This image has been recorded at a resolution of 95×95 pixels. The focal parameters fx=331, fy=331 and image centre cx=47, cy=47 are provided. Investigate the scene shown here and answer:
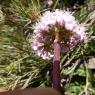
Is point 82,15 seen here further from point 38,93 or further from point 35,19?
point 38,93

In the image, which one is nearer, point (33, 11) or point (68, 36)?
point (68, 36)

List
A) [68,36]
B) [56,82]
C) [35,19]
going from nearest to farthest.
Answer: [56,82]
[68,36]
[35,19]

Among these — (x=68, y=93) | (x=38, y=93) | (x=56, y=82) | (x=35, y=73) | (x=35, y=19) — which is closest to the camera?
(x=38, y=93)

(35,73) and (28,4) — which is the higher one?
(28,4)

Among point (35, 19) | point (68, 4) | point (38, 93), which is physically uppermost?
point (68, 4)

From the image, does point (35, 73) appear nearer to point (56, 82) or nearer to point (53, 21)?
point (53, 21)

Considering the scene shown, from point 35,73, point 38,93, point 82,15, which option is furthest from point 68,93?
point 38,93
